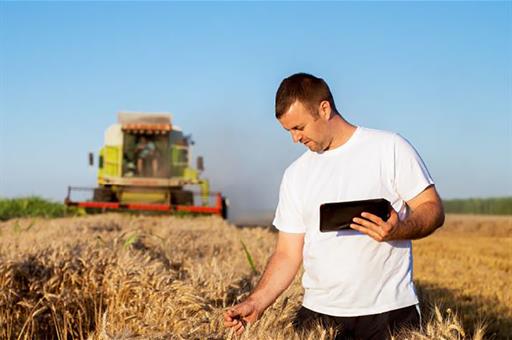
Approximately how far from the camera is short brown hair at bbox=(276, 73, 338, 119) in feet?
11.4

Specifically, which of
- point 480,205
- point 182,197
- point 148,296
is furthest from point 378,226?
point 480,205

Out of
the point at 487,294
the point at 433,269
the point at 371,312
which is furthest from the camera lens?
the point at 433,269

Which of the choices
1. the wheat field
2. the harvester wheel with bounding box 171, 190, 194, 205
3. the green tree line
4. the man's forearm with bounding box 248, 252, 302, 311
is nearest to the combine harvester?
the harvester wheel with bounding box 171, 190, 194, 205

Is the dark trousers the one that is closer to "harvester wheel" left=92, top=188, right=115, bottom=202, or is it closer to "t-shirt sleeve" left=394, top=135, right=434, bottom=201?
"t-shirt sleeve" left=394, top=135, right=434, bottom=201

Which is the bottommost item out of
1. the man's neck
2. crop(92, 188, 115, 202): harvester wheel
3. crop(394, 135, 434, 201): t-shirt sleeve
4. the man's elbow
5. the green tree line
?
the green tree line

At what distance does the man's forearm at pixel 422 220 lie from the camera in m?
3.27

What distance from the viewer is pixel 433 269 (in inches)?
456

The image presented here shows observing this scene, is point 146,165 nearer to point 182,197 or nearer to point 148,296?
point 182,197

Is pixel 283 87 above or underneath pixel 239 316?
above

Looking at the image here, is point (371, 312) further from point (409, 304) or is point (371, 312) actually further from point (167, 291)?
point (167, 291)

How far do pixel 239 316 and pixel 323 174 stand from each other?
0.79 metres

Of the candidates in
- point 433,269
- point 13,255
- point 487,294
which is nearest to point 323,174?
point 13,255

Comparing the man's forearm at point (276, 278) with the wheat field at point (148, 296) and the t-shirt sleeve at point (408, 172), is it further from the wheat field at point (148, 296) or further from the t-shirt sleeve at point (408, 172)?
the t-shirt sleeve at point (408, 172)

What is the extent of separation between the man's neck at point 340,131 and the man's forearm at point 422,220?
0.49 m
